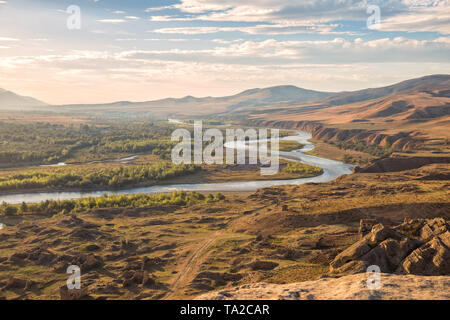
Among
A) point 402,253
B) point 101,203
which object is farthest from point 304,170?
point 402,253

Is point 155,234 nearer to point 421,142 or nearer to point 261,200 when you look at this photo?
point 261,200

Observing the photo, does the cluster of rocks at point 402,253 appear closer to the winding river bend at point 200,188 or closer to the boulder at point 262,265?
the boulder at point 262,265

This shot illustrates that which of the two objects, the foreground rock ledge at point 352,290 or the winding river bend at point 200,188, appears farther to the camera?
the winding river bend at point 200,188

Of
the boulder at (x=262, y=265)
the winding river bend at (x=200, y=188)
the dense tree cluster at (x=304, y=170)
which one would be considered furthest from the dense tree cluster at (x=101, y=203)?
the dense tree cluster at (x=304, y=170)

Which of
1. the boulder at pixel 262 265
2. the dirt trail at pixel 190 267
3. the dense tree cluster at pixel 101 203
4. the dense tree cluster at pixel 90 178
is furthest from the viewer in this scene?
the dense tree cluster at pixel 90 178

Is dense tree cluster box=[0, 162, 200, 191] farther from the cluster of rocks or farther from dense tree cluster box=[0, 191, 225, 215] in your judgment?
the cluster of rocks

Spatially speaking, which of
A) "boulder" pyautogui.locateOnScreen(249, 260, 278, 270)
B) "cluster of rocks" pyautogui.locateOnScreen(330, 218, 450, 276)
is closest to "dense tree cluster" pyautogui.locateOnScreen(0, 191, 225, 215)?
"boulder" pyautogui.locateOnScreen(249, 260, 278, 270)
